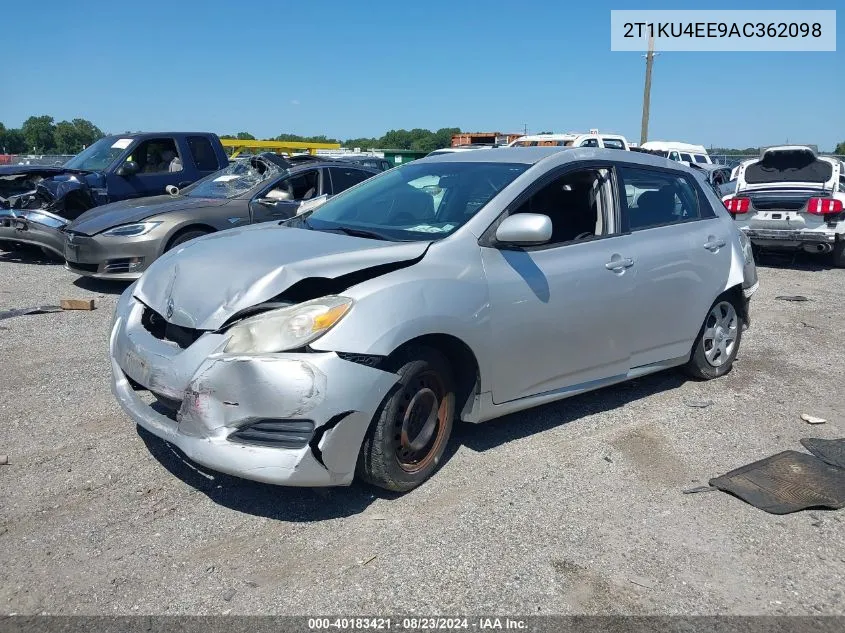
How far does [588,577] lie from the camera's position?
3.06 metres

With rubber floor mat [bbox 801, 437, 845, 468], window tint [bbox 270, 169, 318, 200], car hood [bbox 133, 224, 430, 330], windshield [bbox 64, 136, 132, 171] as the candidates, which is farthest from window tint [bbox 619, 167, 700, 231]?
windshield [bbox 64, 136, 132, 171]

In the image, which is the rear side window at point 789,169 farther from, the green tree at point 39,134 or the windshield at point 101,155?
the green tree at point 39,134

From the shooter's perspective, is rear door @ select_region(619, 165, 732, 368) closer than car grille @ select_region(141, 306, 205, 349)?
No

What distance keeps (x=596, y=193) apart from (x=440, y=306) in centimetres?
176

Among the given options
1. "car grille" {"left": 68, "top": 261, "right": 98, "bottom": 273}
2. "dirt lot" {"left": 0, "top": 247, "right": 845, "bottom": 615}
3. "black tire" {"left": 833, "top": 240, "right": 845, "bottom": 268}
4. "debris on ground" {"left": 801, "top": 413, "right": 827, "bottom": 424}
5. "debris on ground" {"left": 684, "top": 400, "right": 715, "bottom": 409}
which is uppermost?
"car grille" {"left": 68, "top": 261, "right": 98, "bottom": 273}

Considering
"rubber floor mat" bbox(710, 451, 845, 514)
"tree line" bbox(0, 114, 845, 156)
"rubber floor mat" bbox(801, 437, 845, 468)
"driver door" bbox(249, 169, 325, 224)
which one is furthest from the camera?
"tree line" bbox(0, 114, 845, 156)

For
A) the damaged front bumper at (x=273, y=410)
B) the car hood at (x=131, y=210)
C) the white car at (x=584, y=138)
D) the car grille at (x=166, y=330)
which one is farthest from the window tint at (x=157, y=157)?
the white car at (x=584, y=138)

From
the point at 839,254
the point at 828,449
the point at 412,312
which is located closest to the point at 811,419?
the point at 828,449

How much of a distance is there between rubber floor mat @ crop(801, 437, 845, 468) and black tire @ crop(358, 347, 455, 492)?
2.30 m

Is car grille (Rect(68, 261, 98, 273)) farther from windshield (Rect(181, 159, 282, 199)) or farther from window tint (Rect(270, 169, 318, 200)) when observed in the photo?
window tint (Rect(270, 169, 318, 200))

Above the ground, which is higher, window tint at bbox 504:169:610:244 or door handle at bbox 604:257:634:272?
window tint at bbox 504:169:610:244

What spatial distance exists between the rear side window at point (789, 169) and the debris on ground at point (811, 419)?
26.6 feet

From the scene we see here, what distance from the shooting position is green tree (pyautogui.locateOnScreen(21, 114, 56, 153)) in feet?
216

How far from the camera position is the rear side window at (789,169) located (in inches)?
471
